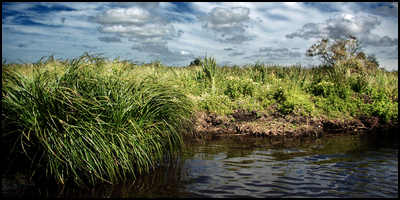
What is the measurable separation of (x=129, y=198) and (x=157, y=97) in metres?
2.08

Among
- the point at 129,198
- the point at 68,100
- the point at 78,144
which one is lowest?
the point at 129,198

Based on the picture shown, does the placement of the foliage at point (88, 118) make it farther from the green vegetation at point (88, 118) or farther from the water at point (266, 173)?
the water at point (266, 173)

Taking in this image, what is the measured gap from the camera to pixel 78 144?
15.5ft

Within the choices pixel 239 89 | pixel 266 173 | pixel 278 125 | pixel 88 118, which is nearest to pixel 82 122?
pixel 88 118

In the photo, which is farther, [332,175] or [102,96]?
[332,175]

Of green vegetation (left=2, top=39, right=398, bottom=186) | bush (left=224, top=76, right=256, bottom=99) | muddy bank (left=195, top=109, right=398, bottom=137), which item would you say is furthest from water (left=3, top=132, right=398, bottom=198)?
bush (left=224, top=76, right=256, bottom=99)

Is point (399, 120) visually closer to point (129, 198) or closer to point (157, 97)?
point (157, 97)

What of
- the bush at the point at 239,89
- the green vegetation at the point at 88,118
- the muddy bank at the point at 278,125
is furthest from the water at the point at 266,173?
the bush at the point at 239,89

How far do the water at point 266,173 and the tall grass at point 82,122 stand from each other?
0.34 meters

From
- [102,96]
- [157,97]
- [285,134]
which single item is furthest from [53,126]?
[285,134]

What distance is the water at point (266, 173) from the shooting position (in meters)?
4.91

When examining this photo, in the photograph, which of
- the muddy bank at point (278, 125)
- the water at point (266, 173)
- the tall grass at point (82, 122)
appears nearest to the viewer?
the tall grass at point (82, 122)

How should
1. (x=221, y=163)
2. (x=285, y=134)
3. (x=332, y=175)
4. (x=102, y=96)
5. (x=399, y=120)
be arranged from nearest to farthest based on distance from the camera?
(x=102, y=96)
(x=332, y=175)
(x=221, y=163)
(x=285, y=134)
(x=399, y=120)

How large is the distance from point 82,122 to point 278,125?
260 inches
